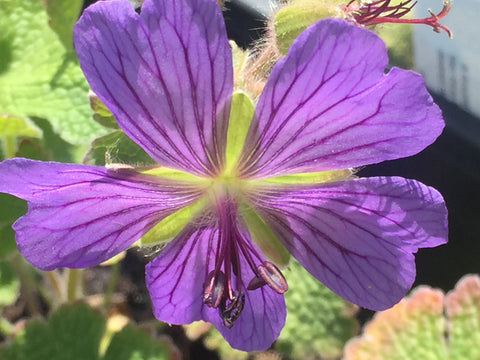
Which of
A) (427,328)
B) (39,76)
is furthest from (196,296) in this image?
(427,328)

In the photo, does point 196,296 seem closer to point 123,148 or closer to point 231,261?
point 231,261

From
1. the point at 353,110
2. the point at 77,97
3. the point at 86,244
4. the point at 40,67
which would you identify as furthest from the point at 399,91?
the point at 40,67

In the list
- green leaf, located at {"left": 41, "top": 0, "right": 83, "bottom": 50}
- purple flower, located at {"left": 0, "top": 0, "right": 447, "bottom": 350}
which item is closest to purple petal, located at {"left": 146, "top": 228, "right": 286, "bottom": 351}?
purple flower, located at {"left": 0, "top": 0, "right": 447, "bottom": 350}

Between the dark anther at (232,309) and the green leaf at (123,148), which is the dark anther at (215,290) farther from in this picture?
the green leaf at (123,148)

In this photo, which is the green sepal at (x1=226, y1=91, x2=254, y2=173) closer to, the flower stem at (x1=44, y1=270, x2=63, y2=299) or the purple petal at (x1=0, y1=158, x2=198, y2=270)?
the purple petal at (x1=0, y1=158, x2=198, y2=270)

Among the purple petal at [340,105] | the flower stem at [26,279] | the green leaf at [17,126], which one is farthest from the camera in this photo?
the flower stem at [26,279]

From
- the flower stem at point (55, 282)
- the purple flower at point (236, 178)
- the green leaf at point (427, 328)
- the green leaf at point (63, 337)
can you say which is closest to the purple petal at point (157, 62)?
the purple flower at point (236, 178)

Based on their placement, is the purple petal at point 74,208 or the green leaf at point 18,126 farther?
the green leaf at point 18,126

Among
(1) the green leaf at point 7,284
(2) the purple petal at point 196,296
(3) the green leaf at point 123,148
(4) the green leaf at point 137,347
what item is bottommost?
(4) the green leaf at point 137,347
